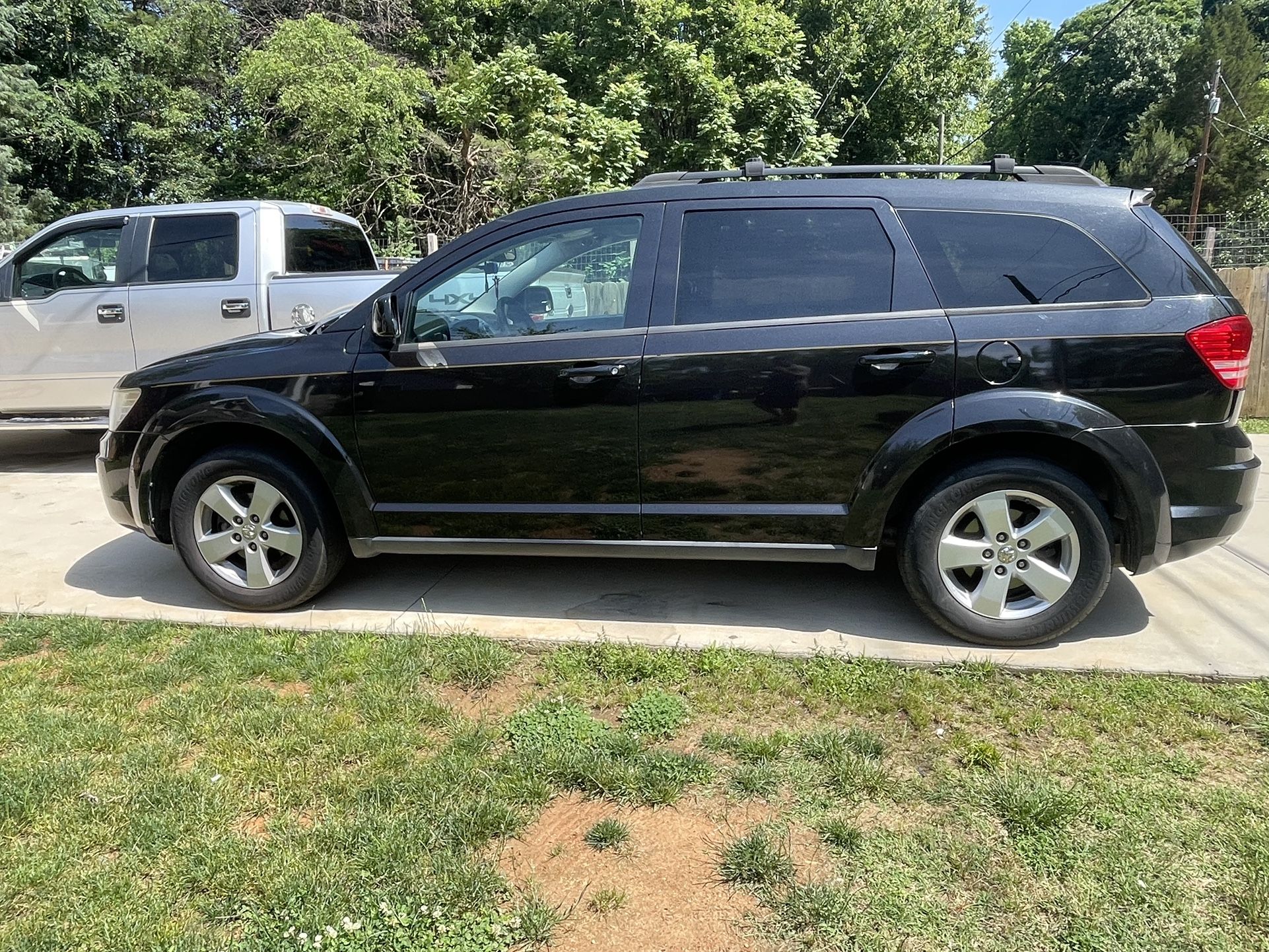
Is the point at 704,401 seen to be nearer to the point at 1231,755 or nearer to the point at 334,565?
the point at 334,565

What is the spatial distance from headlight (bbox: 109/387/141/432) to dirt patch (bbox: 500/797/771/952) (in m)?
3.04

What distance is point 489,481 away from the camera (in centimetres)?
384

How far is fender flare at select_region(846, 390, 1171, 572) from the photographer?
11.0 ft

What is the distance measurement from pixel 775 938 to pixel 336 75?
16.4 meters

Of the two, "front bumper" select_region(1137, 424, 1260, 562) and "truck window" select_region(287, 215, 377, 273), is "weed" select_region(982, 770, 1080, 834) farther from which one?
"truck window" select_region(287, 215, 377, 273)

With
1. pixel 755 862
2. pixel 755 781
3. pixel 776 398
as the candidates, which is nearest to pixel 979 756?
pixel 755 781

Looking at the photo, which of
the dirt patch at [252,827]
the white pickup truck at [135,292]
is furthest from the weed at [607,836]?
the white pickup truck at [135,292]

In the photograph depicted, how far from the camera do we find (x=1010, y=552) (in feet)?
11.5

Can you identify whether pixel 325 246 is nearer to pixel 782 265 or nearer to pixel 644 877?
pixel 782 265

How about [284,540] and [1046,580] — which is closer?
[1046,580]

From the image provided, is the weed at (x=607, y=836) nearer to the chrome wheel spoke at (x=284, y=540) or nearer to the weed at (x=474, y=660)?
the weed at (x=474, y=660)

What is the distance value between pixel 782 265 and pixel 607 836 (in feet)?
7.71

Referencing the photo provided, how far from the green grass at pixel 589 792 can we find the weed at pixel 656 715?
31 millimetres

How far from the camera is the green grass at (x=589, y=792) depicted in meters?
2.16
